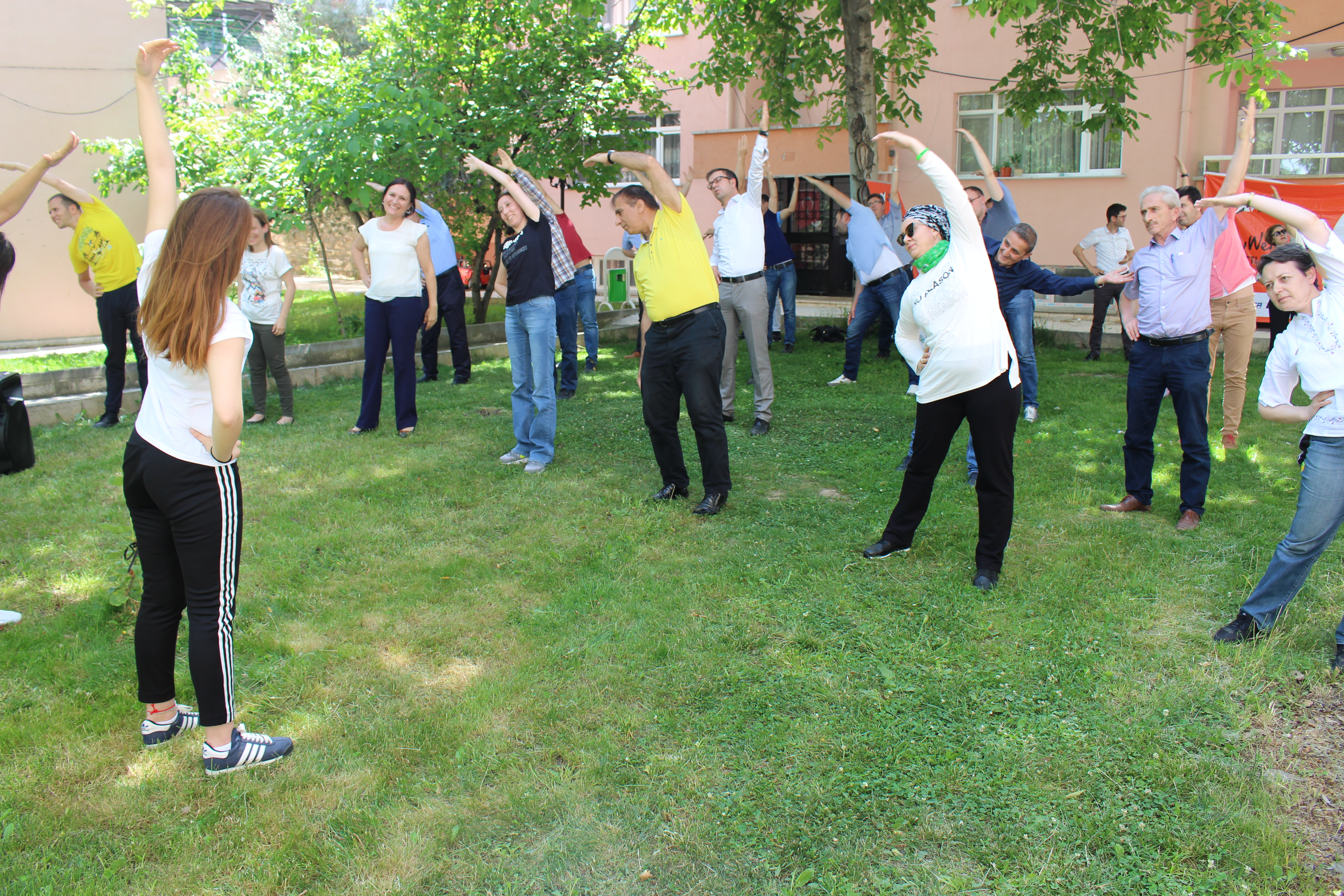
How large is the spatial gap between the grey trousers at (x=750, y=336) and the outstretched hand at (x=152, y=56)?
4.32 metres

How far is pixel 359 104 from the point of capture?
31.5 ft

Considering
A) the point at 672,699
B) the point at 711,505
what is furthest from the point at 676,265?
the point at 672,699

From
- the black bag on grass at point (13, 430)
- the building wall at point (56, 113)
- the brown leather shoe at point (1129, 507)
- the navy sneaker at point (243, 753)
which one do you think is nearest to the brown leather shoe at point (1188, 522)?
the brown leather shoe at point (1129, 507)

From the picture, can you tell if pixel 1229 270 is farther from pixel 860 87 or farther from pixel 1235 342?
pixel 860 87

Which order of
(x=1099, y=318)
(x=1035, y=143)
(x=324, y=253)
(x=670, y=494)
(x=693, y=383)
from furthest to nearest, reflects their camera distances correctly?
(x=1035, y=143)
(x=1099, y=318)
(x=324, y=253)
(x=670, y=494)
(x=693, y=383)

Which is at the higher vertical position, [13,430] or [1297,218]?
[1297,218]

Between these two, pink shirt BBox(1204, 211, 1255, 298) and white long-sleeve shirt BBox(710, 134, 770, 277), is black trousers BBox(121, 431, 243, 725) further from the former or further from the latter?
pink shirt BBox(1204, 211, 1255, 298)

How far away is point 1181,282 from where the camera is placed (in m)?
5.11

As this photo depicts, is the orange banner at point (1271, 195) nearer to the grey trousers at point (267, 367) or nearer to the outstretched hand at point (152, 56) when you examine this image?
the grey trousers at point (267, 367)

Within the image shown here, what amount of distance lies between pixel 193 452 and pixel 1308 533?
13.5ft

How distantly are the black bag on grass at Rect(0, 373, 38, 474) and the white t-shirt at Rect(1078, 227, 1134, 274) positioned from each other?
10.3 metres

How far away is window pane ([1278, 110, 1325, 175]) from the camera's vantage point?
591 inches

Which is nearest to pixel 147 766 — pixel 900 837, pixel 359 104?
pixel 900 837

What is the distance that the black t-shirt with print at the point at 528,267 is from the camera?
648 centimetres
